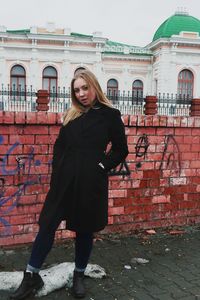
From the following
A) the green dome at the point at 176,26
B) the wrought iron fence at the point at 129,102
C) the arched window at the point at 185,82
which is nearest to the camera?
the wrought iron fence at the point at 129,102

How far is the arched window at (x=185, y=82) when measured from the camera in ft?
105

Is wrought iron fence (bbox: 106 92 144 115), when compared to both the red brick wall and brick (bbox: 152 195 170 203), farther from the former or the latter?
brick (bbox: 152 195 170 203)

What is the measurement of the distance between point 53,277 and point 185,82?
31.2 meters

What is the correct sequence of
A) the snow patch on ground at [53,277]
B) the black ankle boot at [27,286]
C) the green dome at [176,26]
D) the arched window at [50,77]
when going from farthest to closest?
the green dome at [176,26] → the arched window at [50,77] → the snow patch on ground at [53,277] → the black ankle boot at [27,286]

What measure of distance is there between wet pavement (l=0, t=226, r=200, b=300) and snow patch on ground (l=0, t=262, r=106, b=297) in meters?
0.05

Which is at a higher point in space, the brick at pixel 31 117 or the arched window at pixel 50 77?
the arched window at pixel 50 77

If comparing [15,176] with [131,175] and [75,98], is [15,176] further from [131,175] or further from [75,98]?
[131,175]

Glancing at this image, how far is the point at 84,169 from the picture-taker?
8.91 feet

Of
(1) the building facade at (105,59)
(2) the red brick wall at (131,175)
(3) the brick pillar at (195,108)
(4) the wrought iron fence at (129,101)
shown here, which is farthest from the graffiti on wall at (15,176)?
(1) the building facade at (105,59)

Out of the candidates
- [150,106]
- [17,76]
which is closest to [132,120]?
[150,106]

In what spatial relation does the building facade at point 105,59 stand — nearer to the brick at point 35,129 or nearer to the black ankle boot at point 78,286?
the brick at point 35,129

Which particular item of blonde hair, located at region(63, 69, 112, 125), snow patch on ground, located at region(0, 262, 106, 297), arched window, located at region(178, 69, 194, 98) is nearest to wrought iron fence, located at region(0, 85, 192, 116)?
blonde hair, located at region(63, 69, 112, 125)

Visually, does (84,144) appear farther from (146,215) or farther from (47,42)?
(47,42)

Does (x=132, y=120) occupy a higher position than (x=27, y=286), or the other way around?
(x=132, y=120)
